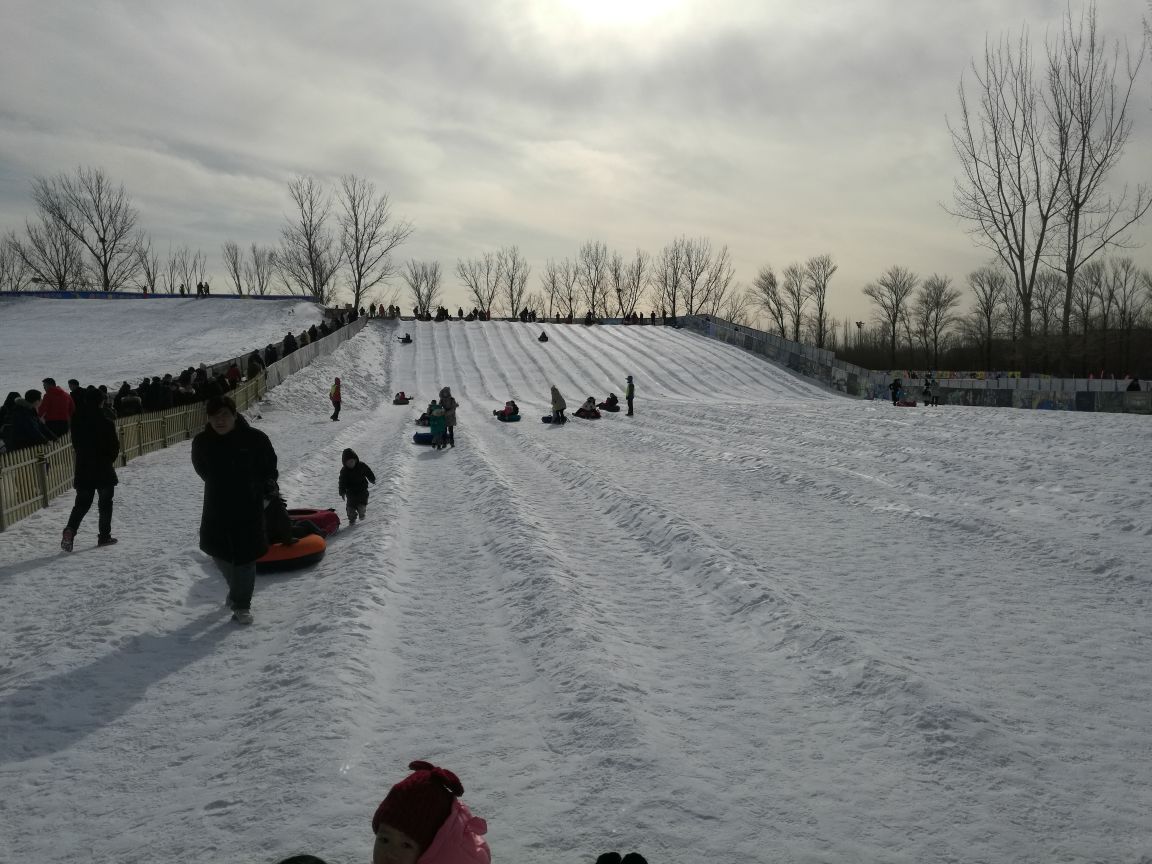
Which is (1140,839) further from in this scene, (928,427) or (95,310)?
(95,310)

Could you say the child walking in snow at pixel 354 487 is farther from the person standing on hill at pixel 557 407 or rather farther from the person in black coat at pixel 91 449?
the person standing on hill at pixel 557 407

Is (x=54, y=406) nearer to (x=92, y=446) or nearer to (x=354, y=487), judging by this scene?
(x=92, y=446)

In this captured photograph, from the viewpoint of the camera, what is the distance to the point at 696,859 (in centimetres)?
272

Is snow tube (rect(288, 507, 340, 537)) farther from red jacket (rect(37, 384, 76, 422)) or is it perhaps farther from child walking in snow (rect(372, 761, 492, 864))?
red jacket (rect(37, 384, 76, 422))

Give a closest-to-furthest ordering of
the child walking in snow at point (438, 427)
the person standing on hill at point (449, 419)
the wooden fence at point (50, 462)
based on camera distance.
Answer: the wooden fence at point (50, 462), the child walking in snow at point (438, 427), the person standing on hill at point (449, 419)

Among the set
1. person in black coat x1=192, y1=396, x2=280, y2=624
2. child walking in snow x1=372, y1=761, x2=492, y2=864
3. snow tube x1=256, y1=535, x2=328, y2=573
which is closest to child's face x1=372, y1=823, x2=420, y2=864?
child walking in snow x1=372, y1=761, x2=492, y2=864

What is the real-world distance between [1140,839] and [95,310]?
57601 mm

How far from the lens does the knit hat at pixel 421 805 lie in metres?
2.34

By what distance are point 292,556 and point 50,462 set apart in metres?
6.04

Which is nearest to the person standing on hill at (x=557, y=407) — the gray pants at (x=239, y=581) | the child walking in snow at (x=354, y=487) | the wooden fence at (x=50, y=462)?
the wooden fence at (x=50, y=462)

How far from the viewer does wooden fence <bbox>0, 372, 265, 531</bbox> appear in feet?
29.4

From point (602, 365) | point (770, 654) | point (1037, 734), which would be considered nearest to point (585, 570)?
point (770, 654)

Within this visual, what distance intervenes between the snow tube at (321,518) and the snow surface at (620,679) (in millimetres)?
238

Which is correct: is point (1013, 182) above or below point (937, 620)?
above
